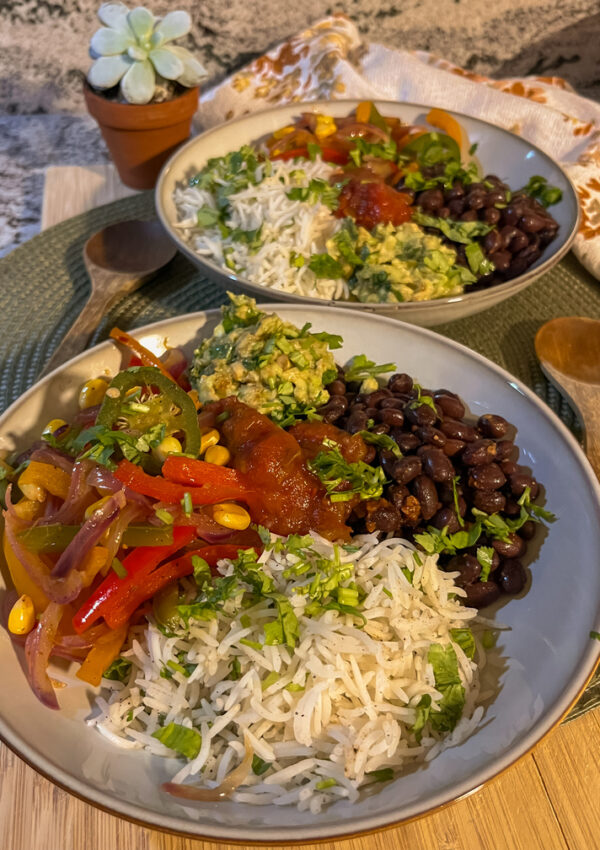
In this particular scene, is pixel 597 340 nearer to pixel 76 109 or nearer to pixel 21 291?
pixel 21 291

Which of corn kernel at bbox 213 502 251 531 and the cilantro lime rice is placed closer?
corn kernel at bbox 213 502 251 531

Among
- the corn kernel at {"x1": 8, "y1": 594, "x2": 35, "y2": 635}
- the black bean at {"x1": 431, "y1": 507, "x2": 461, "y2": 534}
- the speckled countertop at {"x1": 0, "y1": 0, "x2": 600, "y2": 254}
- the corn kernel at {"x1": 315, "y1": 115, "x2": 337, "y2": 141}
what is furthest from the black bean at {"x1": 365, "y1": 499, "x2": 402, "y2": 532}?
the speckled countertop at {"x1": 0, "y1": 0, "x2": 600, "y2": 254}

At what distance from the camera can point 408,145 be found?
3.63 meters

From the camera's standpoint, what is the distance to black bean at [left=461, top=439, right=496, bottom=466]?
6.79 feet

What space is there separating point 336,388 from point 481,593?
0.83 m

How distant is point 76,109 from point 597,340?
3900mm

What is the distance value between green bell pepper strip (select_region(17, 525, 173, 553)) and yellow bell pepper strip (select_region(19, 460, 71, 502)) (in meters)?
0.15

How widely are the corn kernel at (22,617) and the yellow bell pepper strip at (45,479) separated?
302mm

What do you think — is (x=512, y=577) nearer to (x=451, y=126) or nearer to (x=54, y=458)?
(x=54, y=458)

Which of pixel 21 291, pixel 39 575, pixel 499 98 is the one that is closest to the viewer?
pixel 39 575

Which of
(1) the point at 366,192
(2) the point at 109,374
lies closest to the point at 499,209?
(1) the point at 366,192

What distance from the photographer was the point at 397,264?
9.41 ft

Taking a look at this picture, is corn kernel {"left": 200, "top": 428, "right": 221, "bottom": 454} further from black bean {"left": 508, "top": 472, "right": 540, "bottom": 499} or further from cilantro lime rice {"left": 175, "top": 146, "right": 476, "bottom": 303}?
cilantro lime rice {"left": 175, "top": 146, "right": 476, "bottom": 303}

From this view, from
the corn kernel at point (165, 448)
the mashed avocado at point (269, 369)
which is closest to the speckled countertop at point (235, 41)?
the mashed avocado at point (269, 369)
